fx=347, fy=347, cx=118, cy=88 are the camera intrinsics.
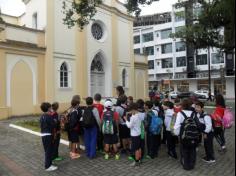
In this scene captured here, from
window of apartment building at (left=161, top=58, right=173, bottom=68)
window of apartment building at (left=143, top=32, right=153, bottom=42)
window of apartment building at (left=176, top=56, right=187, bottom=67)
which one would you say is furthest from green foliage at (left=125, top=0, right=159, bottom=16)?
window of apartment building at (left=143, top=32, right=153, bottom=42)

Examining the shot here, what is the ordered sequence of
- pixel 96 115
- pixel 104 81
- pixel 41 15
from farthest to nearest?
pixel 104 81 < pixel 41 15 < pixel 96 115

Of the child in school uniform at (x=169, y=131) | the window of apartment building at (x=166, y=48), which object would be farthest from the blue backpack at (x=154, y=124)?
the window of apartment building at (x=166, y=48)

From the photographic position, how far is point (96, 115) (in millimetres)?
8859

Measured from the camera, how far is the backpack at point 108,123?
868 centimetres

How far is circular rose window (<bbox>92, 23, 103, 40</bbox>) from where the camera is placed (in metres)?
27.4

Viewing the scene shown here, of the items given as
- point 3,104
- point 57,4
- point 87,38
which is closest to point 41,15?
point 57,4

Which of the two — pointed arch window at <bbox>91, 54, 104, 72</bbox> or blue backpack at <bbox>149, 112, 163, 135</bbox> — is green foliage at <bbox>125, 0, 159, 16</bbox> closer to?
blue backpack at <bbox>149, 112, 163, 135</bbox>

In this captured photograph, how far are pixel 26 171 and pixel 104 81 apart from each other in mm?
20693

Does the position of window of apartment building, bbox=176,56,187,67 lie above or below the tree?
above

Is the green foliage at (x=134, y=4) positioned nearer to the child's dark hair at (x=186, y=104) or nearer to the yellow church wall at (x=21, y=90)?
the child's dark hair at (x=186, y=104)

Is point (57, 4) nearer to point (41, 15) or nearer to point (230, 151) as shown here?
point (41, 15)

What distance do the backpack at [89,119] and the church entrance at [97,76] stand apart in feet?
59.9

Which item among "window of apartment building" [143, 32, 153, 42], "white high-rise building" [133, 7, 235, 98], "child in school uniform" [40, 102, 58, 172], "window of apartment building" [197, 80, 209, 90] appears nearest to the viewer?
"child in school uniform" [40, 102, 58, 172]

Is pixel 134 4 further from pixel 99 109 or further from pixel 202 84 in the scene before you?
pixel 202 84
